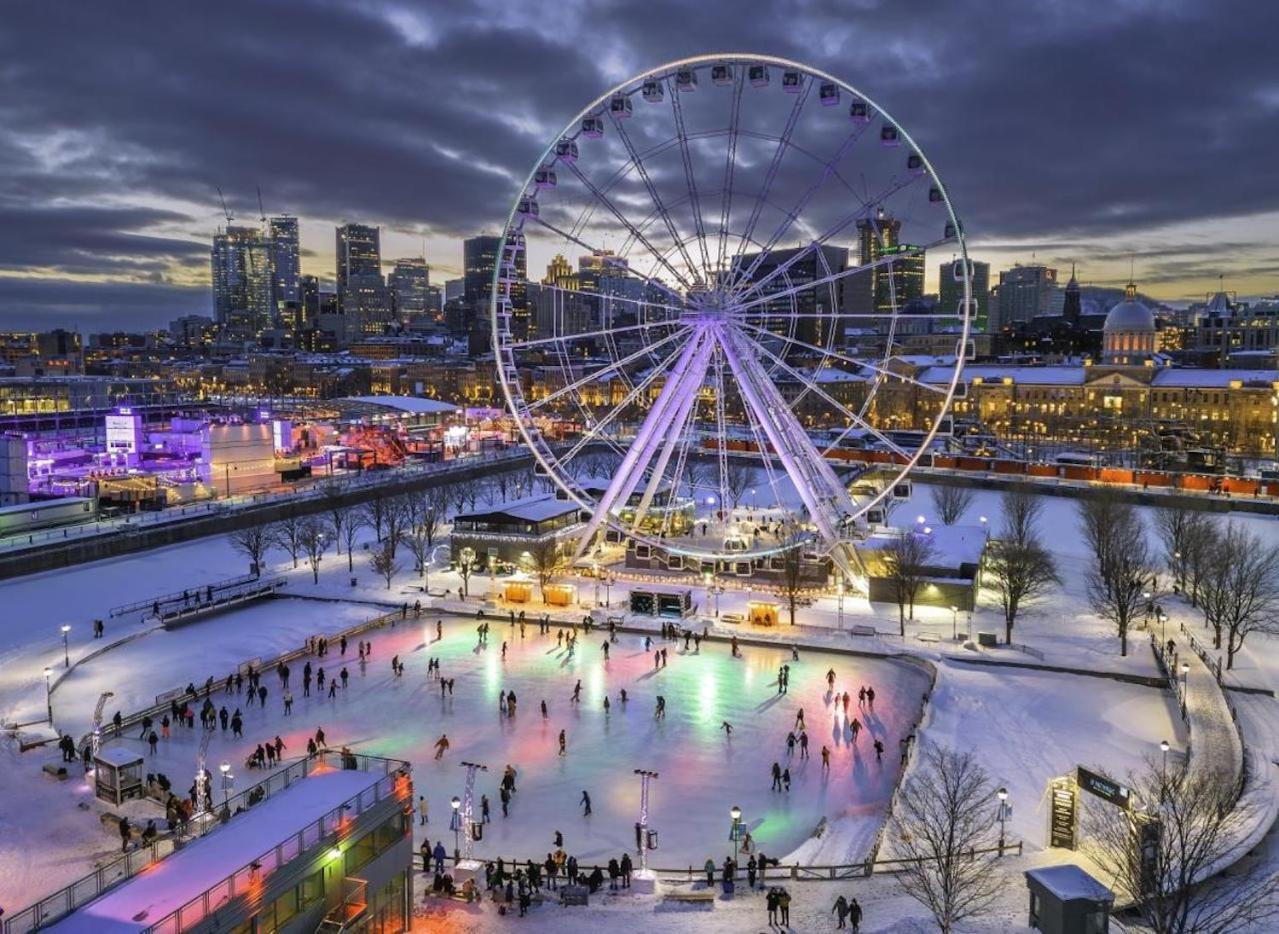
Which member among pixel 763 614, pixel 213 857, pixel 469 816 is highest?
pixel 213 857

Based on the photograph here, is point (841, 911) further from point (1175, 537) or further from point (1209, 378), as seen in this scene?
point (1209, 378)

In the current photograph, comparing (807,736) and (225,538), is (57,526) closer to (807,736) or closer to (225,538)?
(225,538)

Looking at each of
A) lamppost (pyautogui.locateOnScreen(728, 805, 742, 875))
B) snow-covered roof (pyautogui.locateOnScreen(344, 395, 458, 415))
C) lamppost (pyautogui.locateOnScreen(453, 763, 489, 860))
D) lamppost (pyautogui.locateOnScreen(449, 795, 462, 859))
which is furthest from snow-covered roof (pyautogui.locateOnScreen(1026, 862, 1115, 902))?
snow-covered roof (pyautogui.locateOnScreen(344, 395, 458, 415))

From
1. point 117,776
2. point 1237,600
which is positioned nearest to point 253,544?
point 117,776

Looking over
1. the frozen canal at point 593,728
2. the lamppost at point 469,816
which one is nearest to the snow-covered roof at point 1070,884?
the frozen canal at point 593,728

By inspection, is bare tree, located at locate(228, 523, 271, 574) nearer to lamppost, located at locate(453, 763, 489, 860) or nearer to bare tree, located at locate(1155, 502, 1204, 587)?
lamppost, located at locate(453, 763, 489, 860)

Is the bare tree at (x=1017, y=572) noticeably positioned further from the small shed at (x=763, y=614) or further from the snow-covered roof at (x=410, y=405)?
the snow-covered roof at (x=410, y=405)

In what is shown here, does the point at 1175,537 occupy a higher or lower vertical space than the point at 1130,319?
lower
